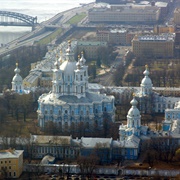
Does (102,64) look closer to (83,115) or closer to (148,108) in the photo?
(148,108)

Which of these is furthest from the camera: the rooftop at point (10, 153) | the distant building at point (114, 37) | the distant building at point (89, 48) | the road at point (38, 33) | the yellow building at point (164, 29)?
the yellow building at point (164, 29)

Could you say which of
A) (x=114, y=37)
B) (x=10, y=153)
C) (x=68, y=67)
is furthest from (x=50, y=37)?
(x=10, y=153)

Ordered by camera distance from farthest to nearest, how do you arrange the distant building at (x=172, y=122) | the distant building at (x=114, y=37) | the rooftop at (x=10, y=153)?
the distant building at (x=114, y=37) < the distant building at (x=172, y=122) < the rooftop at (x=10, y=153)

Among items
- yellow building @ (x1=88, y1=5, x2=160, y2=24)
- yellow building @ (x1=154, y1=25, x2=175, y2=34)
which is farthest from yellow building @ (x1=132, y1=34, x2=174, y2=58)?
yellow building @ (x1=88, y1=5, x2=160, y2=24)

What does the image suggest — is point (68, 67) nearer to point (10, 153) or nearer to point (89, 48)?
point (10, 153)

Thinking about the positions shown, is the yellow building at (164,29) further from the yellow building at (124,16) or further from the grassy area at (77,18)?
the grassy area at (77,18)

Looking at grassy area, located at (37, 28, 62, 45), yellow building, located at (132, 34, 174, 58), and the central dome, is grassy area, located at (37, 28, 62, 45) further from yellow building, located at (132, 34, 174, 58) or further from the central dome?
the central dome

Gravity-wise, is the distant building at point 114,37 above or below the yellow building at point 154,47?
above

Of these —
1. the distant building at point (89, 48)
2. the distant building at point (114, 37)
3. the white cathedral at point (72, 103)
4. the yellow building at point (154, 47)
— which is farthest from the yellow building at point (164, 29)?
the white cathedral at point (72, 103)
